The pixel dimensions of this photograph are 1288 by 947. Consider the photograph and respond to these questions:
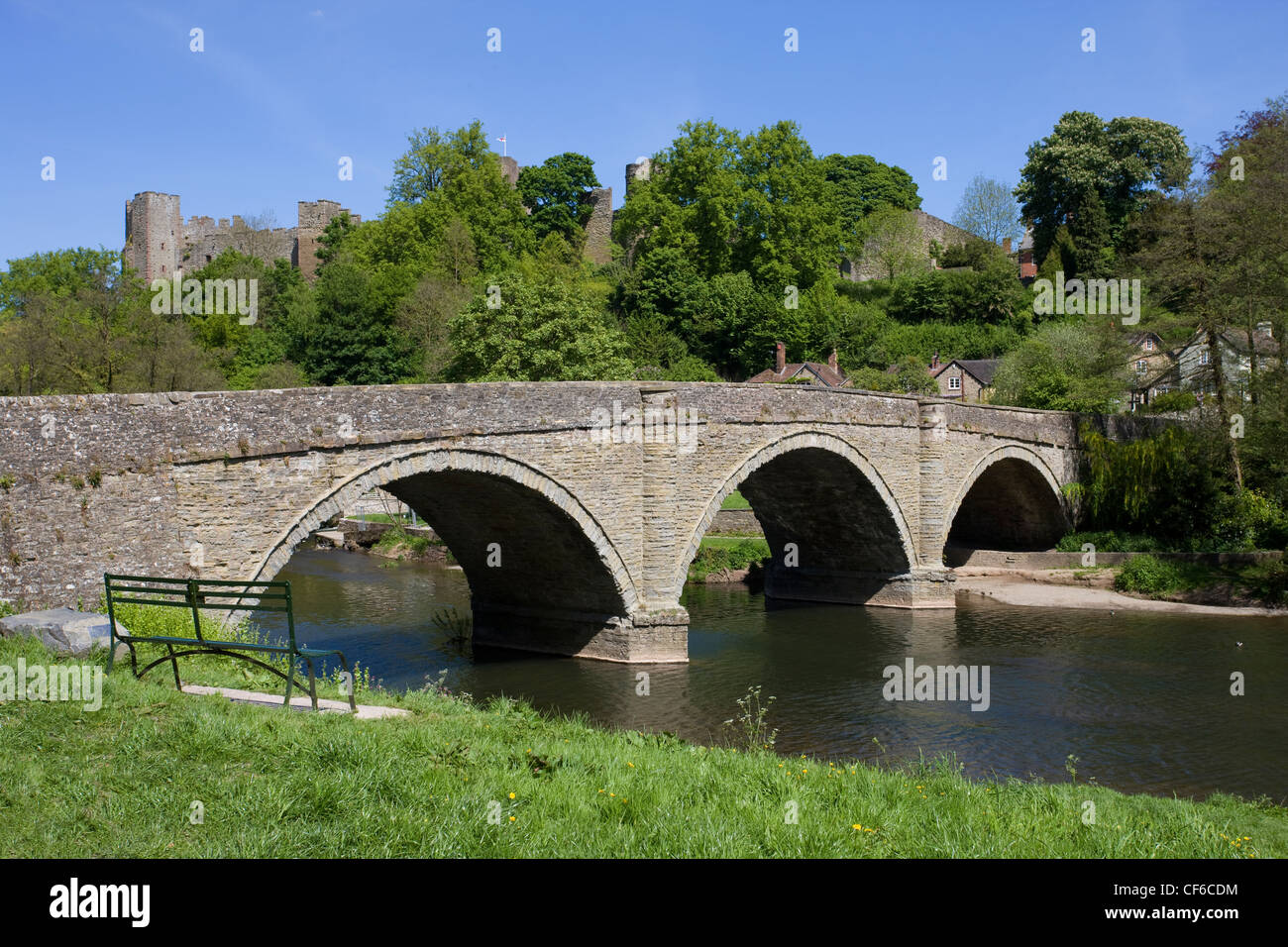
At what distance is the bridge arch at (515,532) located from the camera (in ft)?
54.3

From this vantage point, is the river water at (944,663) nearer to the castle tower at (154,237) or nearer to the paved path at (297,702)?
the paved path at (297,702)

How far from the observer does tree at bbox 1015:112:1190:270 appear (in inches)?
2226

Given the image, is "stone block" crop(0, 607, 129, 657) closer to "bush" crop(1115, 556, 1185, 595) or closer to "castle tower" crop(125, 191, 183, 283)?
"bush" crop(1115, 556, 1185, 595)

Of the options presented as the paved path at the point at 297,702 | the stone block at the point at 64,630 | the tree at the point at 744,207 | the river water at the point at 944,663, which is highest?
the tree at the point at 744,207

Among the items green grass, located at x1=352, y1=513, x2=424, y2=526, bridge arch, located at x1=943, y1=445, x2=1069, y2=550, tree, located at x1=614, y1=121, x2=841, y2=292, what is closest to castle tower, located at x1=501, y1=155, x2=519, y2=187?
tree, located at x1=614, y1=121, x2=841, y2=292

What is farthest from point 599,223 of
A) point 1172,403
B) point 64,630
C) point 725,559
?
point 64,630

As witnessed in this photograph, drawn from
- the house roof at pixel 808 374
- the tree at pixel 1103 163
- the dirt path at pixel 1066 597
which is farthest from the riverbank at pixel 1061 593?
the tree at pixel 1103 163

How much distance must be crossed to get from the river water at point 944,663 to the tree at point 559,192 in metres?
44.3

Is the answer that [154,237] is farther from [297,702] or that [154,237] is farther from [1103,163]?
[297,702]

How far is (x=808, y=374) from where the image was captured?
5031cm

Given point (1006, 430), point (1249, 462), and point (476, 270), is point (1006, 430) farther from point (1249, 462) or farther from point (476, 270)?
point (476, 270)

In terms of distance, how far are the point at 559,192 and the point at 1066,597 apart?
50.8m
